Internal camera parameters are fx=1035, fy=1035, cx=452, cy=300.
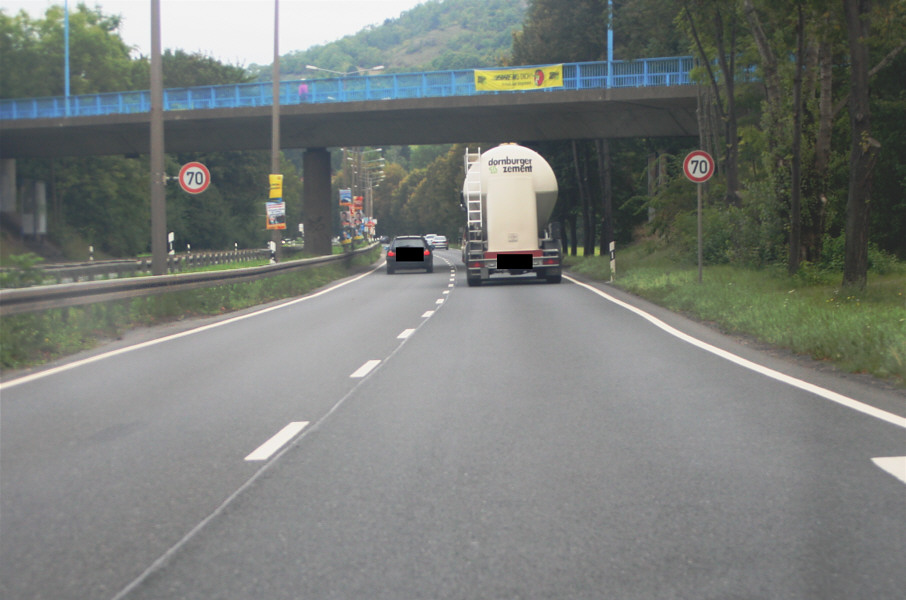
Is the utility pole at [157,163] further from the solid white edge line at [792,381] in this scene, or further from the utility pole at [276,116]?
the utility pole at [276,116]

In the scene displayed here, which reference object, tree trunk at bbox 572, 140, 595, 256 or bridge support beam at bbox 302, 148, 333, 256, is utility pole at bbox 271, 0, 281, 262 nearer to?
bridge support beam at bbox 302, 148, 333, 256

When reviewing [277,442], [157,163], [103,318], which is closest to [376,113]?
[157,163]

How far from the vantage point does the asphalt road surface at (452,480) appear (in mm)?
4254

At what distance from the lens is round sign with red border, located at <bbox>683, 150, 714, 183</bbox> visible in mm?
22241

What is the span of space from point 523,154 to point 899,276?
11627mm

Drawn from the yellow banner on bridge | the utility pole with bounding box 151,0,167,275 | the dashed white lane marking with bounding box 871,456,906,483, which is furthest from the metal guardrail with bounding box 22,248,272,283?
the dashed white lane marking with bounding box 871,456,906,483

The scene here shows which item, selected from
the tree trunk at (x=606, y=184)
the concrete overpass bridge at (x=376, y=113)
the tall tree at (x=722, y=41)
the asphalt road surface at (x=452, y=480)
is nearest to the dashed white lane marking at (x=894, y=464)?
the asphalt road surface at (x=452, y=480)

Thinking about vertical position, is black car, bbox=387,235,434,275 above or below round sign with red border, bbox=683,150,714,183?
below

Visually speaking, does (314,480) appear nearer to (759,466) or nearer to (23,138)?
(759,466)

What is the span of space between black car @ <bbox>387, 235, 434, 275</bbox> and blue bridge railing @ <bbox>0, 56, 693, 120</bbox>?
680cm

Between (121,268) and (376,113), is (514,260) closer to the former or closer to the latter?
(376,113)

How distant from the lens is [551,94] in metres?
39.1

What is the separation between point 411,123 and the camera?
141ft

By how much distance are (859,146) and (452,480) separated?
1255 cm
